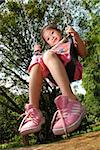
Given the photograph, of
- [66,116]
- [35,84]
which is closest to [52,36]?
[35,84]

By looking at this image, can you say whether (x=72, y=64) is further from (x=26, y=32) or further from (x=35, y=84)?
(x=26, y=32)

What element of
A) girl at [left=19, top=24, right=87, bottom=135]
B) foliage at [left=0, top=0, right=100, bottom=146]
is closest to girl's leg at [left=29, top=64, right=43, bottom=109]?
girl at [left=19, top=24, right=87, bottom=135]

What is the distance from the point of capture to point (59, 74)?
246cm

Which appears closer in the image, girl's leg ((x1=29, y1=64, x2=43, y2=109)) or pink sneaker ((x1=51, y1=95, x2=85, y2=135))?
pink sneaker ((x1=51, y1=95, x2=85, y2=135))

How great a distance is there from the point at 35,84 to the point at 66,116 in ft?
1.21

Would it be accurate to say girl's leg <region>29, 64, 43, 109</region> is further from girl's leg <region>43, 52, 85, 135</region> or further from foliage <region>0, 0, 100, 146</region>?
foliage <region>0, 0, 100, 146</region>

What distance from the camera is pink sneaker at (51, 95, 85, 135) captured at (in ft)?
7.57

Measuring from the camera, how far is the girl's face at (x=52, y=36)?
2.78m

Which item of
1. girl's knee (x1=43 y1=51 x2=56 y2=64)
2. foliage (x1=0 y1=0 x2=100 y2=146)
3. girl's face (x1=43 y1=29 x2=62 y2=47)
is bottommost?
girl's knee (x1=43 y1=51 x2=56 y2=64)

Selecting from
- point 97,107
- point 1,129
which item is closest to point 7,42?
point 1,129

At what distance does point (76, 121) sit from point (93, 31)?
78.1ft

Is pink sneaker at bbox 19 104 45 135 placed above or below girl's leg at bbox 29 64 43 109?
below

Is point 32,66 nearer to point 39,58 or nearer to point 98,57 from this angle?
point 39,58

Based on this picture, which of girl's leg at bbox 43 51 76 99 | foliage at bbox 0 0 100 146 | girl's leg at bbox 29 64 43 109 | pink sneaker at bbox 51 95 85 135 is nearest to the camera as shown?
pink sneaker at bbox 51 95 85 135
